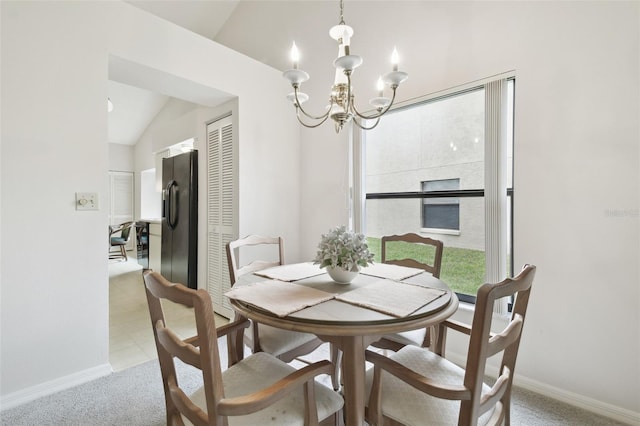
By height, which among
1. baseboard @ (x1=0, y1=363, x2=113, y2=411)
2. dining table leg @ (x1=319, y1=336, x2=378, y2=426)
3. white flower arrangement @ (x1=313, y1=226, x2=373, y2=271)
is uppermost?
white flower arrangement @ (x1=313, y1=226, x2=373, y2=271)

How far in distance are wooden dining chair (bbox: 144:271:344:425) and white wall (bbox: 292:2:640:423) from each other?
1.57m

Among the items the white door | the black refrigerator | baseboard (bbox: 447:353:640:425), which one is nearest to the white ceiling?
the white door

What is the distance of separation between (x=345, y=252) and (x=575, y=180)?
1477 mm

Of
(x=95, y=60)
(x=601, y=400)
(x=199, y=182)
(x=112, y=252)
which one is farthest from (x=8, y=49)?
(x=112, y=252)

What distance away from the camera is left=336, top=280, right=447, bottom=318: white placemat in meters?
1.15

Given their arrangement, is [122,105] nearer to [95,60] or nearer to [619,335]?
[95,60]

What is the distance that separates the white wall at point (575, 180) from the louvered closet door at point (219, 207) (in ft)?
7.44

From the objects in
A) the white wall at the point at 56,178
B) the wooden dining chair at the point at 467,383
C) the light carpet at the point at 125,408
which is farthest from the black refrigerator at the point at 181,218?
the wooden dining chair at the point at 467,383

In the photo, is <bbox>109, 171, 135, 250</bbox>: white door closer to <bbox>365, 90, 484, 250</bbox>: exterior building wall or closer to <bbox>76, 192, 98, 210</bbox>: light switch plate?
<bbox>76, 192, 98, 210</bbox>: light switch plate

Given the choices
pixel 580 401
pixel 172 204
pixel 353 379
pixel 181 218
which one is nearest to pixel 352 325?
pixel 353 379

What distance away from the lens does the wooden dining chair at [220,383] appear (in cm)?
83

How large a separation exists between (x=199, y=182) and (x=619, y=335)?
12.4ft

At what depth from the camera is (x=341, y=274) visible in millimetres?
1455

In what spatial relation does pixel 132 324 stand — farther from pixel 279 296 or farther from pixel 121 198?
pixel 121 198
